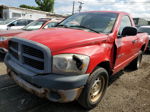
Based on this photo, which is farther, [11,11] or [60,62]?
[11,11]

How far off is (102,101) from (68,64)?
4.99ft

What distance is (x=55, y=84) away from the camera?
7.19 ft

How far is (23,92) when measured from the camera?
3.48 meters

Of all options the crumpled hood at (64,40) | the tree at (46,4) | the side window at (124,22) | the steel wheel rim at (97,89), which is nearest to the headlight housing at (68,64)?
the crumpled hood at (64,40)

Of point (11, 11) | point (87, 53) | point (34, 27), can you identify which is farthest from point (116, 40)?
point (11, 11)

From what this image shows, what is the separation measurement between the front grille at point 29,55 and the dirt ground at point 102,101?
0.91 m

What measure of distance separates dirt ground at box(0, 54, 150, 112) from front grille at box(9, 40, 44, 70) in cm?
91

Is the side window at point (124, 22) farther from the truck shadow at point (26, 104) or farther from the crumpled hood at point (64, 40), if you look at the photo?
the truck shadow at point (26, 104)

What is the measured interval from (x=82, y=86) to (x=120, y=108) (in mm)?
1190

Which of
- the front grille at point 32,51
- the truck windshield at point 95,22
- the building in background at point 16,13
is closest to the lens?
the front grille at point 32,51

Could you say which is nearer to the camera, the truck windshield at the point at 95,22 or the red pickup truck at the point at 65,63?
the red pickup truck at the point at 65,63

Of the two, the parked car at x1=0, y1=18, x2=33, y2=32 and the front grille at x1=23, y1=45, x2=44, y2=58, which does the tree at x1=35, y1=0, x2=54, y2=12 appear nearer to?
the parked car at x1=0, y1=18, x2=33, y2=32

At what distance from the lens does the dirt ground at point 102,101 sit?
2.96 meters

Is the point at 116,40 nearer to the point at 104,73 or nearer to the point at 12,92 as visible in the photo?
the point at 104,73
